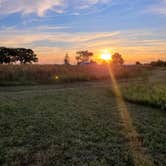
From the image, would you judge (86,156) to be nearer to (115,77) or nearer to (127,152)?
(127,152)

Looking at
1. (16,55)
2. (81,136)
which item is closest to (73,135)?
(81,136)

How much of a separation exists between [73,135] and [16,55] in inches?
1926

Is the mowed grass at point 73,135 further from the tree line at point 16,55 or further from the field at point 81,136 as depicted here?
the tree line at point 16,55

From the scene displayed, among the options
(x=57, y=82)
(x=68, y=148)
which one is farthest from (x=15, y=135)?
(x=57, y=82)

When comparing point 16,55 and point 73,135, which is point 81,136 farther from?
point 16,55

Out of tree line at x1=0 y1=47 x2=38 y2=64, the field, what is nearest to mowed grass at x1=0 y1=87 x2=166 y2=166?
the field

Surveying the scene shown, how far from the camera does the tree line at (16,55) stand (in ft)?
166

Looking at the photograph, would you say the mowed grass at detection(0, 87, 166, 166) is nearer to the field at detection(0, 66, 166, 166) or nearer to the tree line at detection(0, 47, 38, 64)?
the field at detection(0, 66, 166, 166)

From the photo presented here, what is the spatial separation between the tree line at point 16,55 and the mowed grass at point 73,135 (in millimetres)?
42941

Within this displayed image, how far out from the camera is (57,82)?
21.0 m

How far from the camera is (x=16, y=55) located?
2092 inches

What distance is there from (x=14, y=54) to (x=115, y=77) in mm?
31174

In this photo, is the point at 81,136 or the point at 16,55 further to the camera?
the point at 16,55

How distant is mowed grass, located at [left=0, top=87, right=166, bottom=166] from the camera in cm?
479
